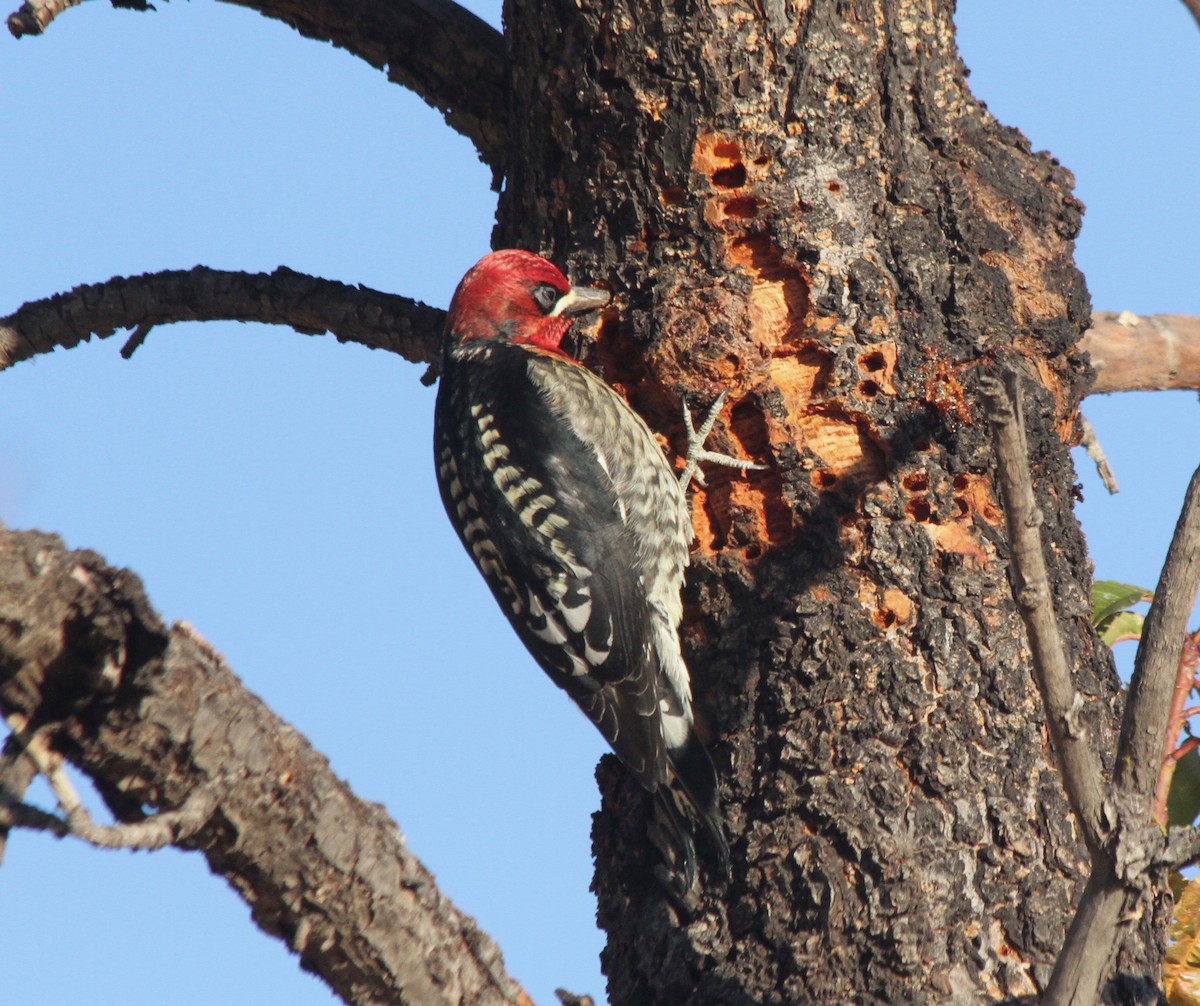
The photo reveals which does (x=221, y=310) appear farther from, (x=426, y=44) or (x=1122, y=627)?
(x=1122, y=627)

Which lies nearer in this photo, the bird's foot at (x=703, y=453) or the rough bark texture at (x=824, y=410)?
the rough bark texture at (x=824, y=410)

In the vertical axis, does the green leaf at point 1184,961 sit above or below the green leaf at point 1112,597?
below

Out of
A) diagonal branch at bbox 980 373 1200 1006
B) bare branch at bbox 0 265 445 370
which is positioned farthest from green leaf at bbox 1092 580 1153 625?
bare branch at bbox 0 265 445 370

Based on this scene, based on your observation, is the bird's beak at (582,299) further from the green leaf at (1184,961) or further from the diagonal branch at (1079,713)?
the green leaf at (1184,961)

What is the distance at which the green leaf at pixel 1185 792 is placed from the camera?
2.85 meters

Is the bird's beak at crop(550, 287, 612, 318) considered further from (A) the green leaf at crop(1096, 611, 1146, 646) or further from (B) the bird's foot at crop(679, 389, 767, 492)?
(A) the green leaf at crop(1096, 611, 1146, 646)

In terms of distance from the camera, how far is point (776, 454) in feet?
9.93

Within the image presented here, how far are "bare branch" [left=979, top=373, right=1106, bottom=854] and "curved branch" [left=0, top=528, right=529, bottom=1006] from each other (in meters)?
0.80

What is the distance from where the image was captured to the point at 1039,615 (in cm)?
182

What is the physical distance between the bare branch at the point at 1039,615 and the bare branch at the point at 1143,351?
1626mm

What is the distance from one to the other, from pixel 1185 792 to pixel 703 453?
1174mm

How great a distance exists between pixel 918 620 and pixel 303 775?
140 cm

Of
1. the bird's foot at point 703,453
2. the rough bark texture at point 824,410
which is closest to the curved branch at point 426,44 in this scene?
the rough bark texture at point 824,410

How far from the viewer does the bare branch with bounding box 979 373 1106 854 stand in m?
1.81
